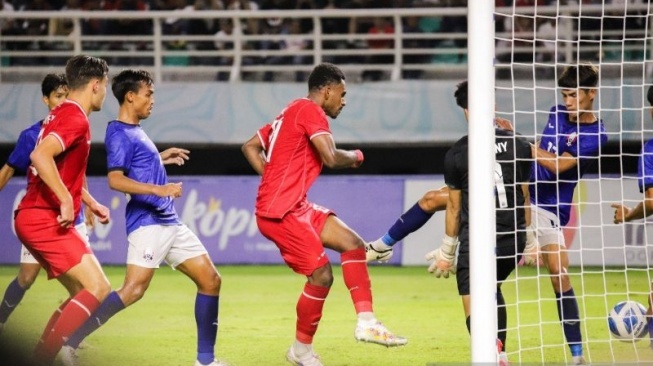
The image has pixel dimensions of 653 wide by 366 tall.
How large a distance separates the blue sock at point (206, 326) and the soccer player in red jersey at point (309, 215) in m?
0.56

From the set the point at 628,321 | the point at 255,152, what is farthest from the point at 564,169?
the point at 255,152

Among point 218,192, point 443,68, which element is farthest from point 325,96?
point 443,68

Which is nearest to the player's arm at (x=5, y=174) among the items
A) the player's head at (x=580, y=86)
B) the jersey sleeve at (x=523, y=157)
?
the jersey sleeve at (x=523, y=157)

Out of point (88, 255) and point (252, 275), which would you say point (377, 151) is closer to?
point (252, 275)

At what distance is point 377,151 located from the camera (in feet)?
53.0

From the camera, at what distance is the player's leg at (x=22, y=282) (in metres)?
8.02

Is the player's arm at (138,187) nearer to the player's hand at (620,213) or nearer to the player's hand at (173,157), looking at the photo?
the player's hand at (173,157)

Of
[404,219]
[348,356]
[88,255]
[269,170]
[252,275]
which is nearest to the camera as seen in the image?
[88,255]

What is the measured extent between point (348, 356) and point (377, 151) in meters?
8.92

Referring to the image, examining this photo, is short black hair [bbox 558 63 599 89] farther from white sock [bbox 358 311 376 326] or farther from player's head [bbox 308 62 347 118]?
white sock [bbox 358 311 376 326]

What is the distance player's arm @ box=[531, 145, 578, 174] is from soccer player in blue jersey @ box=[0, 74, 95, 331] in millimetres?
3252

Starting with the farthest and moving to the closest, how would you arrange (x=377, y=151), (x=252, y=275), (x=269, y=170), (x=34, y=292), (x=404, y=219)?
(x=377, y=151) < (x=252, y=275) < (x=34, y=292) < (x=404, y=219) < (x=269, y=170)

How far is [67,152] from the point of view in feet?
20.1

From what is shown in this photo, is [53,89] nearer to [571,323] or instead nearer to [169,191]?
[169,191]
